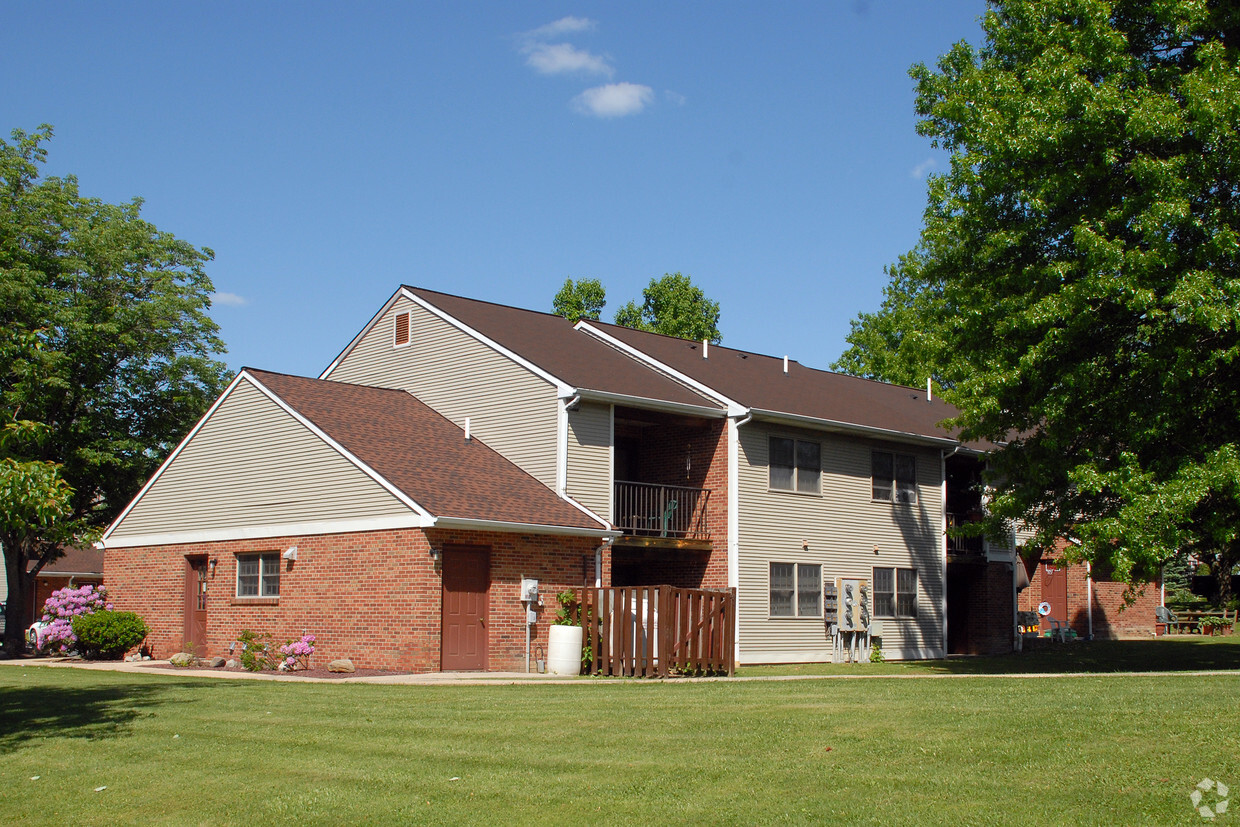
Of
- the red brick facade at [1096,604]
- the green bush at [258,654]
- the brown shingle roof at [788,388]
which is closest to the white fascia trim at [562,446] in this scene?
the brown shingle roof at [788,388]

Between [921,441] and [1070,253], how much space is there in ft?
27.5

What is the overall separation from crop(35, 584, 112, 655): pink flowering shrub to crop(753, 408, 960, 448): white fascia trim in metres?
14.4

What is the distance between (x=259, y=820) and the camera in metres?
7.47

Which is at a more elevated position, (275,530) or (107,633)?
(275,530)

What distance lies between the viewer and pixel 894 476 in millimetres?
27594

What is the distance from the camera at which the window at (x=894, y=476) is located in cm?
2725

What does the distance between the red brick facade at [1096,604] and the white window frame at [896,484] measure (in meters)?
8.81

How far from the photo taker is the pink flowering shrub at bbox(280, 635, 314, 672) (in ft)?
64.3

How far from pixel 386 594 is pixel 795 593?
9.25 meters

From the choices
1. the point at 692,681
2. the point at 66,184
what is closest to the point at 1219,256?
the point at 692,681

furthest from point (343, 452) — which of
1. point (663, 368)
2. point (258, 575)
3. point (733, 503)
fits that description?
point (663, 368)

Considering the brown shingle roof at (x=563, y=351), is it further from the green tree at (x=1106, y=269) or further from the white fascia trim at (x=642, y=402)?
the green tree at (x=1106, y=269)

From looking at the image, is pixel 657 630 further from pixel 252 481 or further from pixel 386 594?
pixel 252 481

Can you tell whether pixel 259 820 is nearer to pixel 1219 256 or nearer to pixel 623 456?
pixel 1219 256
